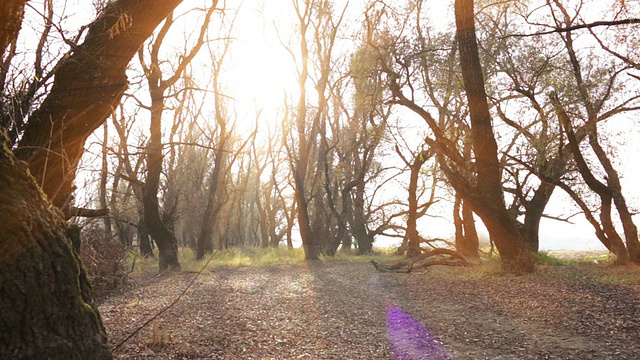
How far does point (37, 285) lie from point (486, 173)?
876 centimetres

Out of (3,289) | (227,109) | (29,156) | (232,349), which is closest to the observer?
Result: (3,289)

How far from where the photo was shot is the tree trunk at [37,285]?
220cm

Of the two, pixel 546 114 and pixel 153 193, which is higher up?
pixel 546 114

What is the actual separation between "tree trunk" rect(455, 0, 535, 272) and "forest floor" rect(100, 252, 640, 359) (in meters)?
0.54

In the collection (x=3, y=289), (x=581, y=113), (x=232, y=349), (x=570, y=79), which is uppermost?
(x=570, y=79)

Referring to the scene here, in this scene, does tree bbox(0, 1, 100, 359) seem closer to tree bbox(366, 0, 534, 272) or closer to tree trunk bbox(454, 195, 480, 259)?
tree bbox(366, 0, 534, 272)

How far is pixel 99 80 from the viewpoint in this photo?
362cm

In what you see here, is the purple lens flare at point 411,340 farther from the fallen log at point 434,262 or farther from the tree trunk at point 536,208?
the tree trunk at point 536,208

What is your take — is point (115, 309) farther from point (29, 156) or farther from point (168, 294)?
point (29, 156)

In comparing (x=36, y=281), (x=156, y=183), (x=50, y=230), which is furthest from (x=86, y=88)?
(x=156, y=183)

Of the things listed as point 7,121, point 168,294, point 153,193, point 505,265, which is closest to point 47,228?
point 7,121

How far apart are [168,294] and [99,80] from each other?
6.08m

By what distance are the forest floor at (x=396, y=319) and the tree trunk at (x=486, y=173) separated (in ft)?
1.77

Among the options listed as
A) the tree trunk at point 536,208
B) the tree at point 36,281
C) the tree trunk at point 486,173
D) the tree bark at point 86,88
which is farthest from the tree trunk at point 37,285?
the tree trunk at point 536,208
